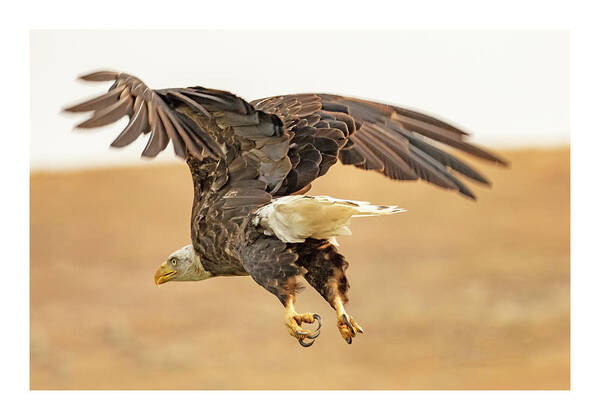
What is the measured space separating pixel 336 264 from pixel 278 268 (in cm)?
26

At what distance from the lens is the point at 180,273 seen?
3846 millimetres

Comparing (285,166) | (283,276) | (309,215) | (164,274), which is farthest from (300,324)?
(164,274)

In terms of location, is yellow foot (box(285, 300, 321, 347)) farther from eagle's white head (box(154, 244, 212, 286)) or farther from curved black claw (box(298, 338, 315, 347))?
eagle's white head (box(154, 244, 212, 286))

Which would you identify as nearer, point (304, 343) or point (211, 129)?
point (304, 343)

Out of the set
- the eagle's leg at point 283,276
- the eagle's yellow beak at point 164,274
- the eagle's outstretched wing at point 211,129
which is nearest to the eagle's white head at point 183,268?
the eagle's yellow beak at point 164,274

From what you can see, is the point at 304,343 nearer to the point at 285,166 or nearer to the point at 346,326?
the point at 346,326

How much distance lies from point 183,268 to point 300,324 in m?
0.80

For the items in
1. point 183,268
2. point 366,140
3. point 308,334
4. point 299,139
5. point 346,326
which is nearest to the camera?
point 308,334

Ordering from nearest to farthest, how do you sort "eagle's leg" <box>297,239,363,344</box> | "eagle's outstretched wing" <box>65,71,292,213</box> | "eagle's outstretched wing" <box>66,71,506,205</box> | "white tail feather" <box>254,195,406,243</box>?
"eagle's outstretched wing" <box>65,71,292,213</box>
"eagle's outstretched wing" <box>66,71,506,205</box>
"white tail feather" <box>254,195,406,243</box>
"eagle's leg" <box>297,239,363,344</box>

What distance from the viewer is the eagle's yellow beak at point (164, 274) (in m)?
3.90

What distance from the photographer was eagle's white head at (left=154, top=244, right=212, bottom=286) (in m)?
3.71

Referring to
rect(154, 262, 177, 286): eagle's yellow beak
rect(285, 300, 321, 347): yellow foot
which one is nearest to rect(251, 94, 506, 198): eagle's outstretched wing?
rect(285, 300, 321, 347): yellow foot

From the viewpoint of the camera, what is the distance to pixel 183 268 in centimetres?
381

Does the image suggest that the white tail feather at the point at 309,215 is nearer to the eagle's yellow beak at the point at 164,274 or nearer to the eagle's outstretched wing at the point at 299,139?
the eagle's outstretched wing at the point at 299,139
